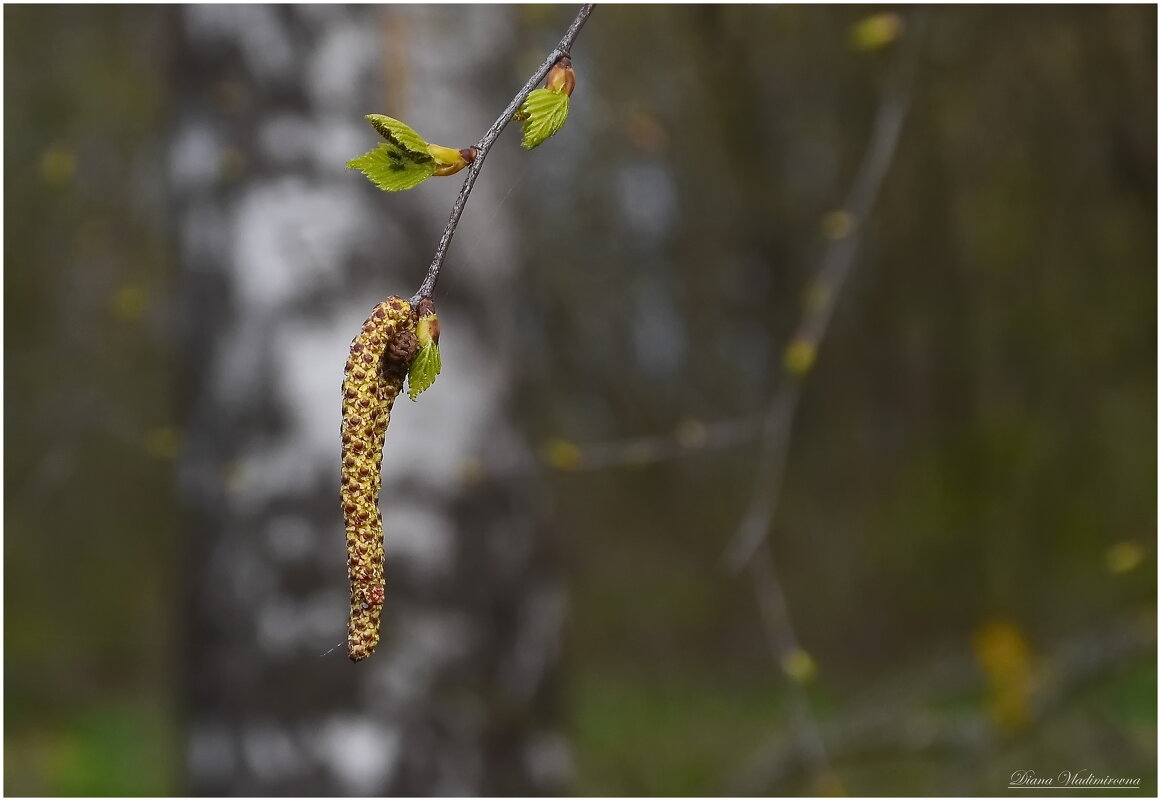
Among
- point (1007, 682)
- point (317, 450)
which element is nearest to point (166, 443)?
point (317, 450)

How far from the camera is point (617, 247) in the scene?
5133mm

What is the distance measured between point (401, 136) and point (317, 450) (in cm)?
117

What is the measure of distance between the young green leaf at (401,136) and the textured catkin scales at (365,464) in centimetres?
9

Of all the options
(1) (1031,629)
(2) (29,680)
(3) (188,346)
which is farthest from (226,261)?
(2) (29,680)

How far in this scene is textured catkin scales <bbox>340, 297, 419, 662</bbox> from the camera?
493mm

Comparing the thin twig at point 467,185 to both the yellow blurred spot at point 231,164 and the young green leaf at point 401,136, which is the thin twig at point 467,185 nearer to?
the young green leaf at point 401,136

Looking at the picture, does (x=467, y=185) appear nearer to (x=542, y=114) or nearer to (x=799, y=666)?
(x=542, y=114)

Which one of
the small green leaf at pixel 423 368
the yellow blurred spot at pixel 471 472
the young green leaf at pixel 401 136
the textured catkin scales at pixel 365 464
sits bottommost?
the textured catkin scales at pixel 365 464

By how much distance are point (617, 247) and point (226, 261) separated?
11.6ft

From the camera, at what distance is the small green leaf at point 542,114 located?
0.57 metres

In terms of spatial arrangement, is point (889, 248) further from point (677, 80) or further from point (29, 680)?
point (29, 680)

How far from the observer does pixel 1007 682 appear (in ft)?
8.47

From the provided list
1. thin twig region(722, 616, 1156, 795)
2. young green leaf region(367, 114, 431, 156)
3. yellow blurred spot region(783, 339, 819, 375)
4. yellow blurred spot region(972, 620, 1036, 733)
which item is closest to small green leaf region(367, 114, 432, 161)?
young green leaf region(367, 114, 431, 156)

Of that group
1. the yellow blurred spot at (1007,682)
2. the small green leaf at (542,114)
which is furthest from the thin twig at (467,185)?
the yellow blurred spot at (1007,682)
